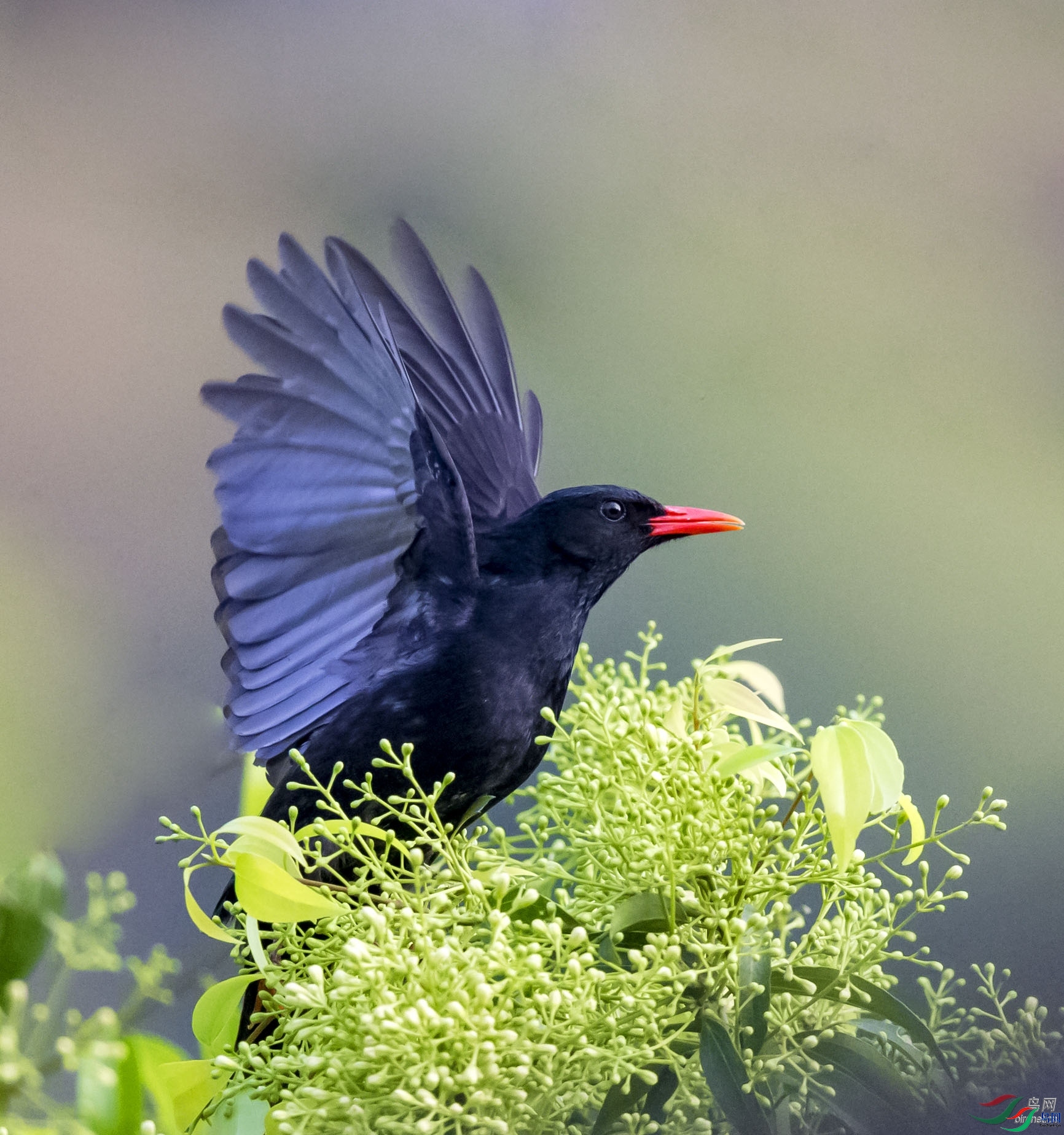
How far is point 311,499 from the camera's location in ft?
2.32

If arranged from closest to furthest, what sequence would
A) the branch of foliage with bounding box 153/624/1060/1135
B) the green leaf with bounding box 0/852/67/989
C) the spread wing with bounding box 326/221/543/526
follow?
the branch of foliage with bounding box 153/624/1060/1135
the green leaf with bounding box 0/852/67/989
the spread wing with bounding box 326/221/543/526

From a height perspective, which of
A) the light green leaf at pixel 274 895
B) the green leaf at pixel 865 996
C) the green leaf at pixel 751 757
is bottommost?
the green leaf at pixel 865 996

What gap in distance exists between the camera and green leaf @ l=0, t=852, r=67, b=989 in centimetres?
68

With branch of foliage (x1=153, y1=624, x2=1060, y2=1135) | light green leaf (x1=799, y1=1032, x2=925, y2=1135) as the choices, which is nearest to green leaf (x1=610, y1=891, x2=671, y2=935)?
branch of foliage (x1=153, y1=624, x2=1060, y2=1135)

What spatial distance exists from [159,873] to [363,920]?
0.51 m

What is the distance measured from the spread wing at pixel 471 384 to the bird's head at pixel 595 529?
9 cm

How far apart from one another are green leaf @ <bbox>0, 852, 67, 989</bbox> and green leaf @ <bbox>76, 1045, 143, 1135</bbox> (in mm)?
240

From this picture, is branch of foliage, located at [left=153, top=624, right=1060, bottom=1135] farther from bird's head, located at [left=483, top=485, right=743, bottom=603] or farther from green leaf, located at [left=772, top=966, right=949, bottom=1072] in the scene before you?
bird's head, located at [left=483, top=485, right=743, bottom=603]

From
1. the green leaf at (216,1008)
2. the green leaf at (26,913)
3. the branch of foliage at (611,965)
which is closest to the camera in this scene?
the branch of foliage at (611,965)

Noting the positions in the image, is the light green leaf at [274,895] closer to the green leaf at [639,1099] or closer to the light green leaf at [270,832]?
the light green leaf at [270,832]

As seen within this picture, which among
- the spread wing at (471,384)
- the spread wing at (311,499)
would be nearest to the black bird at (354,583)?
the spread wing at (311,499)

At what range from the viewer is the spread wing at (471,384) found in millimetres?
862

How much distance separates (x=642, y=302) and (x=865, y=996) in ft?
2.28

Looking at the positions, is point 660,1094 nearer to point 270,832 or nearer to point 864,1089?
point 864,1089
